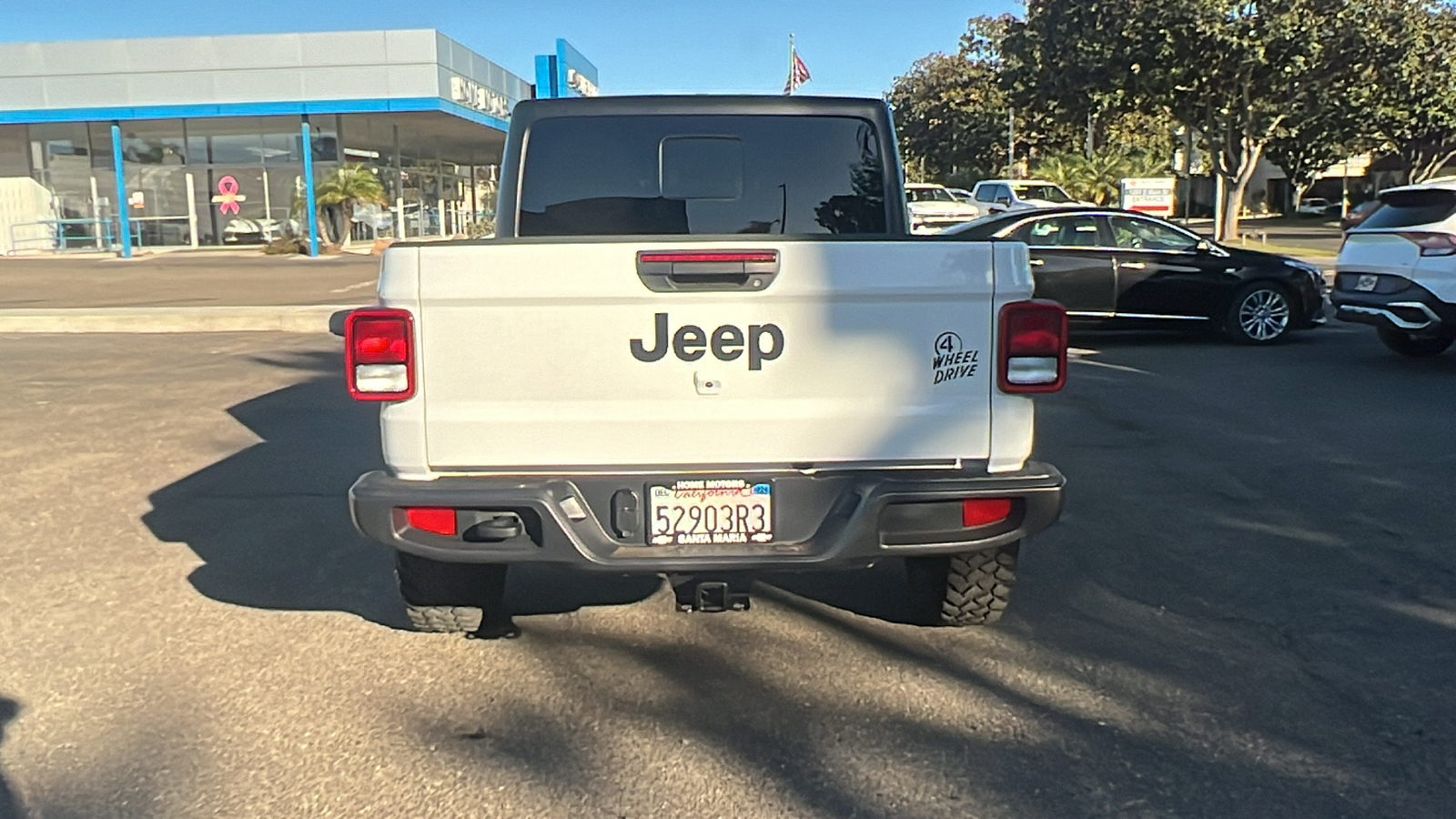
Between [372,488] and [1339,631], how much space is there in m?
3.47

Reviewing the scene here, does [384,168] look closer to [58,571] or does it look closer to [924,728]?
[58,571]

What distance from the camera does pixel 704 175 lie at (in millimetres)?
5652

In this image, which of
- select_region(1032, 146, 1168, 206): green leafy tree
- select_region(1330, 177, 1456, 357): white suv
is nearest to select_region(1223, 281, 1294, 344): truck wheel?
select_region(1330, 177, 1456, 357): white suv

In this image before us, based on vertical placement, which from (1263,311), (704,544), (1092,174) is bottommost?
(704,544)

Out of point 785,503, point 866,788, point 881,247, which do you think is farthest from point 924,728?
point 881,247

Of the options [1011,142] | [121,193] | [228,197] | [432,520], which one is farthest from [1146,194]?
[432,520]

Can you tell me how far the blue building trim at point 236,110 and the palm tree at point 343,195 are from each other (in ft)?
5.60

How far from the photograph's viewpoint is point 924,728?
12.5 ft

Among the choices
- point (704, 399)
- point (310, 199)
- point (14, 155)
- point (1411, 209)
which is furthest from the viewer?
point (14, 155)

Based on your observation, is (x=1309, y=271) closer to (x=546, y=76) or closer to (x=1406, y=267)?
Result: (x=1406, y=267)

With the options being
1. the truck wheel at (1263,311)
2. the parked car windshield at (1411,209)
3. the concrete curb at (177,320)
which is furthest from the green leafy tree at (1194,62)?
the concrete curb at (177,320)

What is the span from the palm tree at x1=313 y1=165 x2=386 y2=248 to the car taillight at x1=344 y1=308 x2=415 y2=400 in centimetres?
2889

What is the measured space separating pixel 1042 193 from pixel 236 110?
20878mm

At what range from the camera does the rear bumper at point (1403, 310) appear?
993 cm
